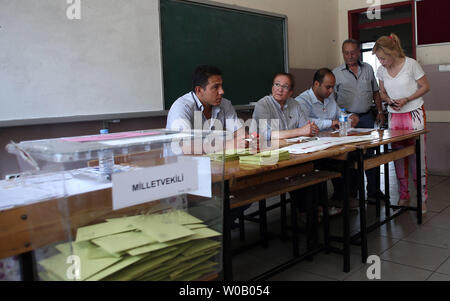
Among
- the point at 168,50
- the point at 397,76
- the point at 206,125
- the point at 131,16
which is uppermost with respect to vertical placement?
the point at 131,16

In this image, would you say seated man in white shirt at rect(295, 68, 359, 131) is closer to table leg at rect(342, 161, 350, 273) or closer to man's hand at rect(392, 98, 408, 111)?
man's hand at rect(392, 98, 408, 111)

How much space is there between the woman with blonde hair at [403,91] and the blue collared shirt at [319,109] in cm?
51

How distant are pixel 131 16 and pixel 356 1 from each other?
3.95 metres

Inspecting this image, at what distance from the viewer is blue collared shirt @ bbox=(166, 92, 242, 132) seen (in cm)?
259

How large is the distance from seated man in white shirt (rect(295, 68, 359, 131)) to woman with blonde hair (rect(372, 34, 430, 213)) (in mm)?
432

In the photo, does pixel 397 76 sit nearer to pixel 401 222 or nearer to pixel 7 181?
pixel 401 222

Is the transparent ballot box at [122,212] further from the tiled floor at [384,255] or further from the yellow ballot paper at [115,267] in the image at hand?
the tiled floor at [384,255]

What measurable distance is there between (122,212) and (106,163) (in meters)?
0.30

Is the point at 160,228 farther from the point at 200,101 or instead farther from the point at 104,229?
the point at 200,101

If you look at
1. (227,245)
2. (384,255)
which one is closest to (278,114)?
(384,255)

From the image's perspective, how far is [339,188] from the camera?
A: 3.71 metres

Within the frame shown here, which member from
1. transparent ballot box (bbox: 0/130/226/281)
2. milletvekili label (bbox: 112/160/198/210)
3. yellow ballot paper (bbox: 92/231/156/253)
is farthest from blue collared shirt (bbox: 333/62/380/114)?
yellow ballot paper (bbox: 92/231/156/253)

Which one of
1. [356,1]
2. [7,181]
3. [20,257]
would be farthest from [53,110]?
[356,1]

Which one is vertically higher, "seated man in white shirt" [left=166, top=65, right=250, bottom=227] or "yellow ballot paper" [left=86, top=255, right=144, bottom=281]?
"seated man in white shirt" [left=166, top=65, right=250, bottom=227]
